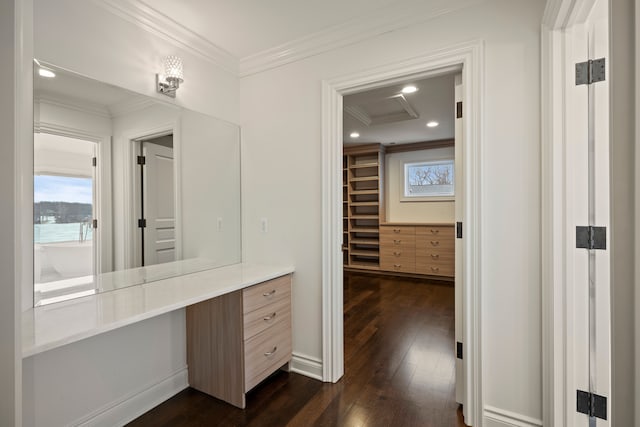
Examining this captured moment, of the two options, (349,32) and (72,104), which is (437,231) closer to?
(349,32)

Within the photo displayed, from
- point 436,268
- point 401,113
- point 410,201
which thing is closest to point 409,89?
point 401,113

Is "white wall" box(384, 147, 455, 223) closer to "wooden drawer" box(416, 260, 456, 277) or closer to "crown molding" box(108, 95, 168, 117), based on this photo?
"wooden drawer" box(416, 260, 456, 277)

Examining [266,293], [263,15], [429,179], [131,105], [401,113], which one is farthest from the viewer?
[429,179]

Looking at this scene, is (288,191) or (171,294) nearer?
(171,294)

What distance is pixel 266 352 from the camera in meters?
1.97

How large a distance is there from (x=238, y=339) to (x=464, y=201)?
1542mm

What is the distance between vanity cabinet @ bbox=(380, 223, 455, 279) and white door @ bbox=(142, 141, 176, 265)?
4.03m

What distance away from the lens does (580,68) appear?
53.4 inches

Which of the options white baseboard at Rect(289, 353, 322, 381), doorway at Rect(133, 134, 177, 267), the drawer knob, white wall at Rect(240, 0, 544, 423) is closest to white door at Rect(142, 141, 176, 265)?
doorway at Rect(133, 134, 177, 267)

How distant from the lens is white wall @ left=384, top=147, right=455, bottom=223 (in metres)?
5.35
